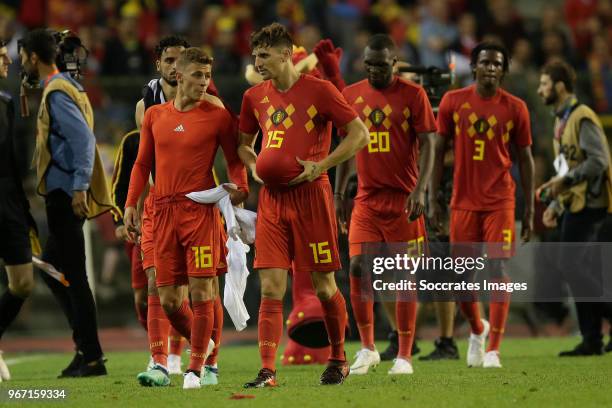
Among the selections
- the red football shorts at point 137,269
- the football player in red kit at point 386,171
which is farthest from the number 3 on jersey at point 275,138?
the red football shorts at point 137,269

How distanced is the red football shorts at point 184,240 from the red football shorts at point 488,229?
2817 mm

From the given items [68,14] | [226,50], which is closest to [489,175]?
[226,50]

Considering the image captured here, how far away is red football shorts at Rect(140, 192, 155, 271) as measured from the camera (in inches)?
362

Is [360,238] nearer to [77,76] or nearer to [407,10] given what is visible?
[77,76]

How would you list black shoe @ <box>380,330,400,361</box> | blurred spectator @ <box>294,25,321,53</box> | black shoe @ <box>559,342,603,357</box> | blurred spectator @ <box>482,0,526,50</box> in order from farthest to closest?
blurred spectator @ <box>482,0,526,50</box>, blurred spectator @ <box>294,25,321,53</box>, black shoe @ <box>380,330,400,361</box>, black shoe @ <box>559,342,603,357</box>

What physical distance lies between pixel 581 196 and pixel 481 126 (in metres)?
1.59

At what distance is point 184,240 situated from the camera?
28.4ft

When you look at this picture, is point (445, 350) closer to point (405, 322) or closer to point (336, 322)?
point (405, 322)

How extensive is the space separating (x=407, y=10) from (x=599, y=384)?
1323cm

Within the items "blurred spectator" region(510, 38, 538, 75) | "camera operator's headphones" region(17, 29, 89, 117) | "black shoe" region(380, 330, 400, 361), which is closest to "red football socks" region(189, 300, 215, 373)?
"camera operator's headphones" region(17, 29, 89, 117)

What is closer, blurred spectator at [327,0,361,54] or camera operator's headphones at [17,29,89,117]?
camera operator's headphones at [17,29,89,117]

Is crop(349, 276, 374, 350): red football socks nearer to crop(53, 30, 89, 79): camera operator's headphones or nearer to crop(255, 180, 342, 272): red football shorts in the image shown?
crop(255, 180, 342, 272): red football shorts

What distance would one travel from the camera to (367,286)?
10352 mm

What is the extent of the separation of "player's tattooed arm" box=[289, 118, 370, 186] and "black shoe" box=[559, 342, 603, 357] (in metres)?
4.03
